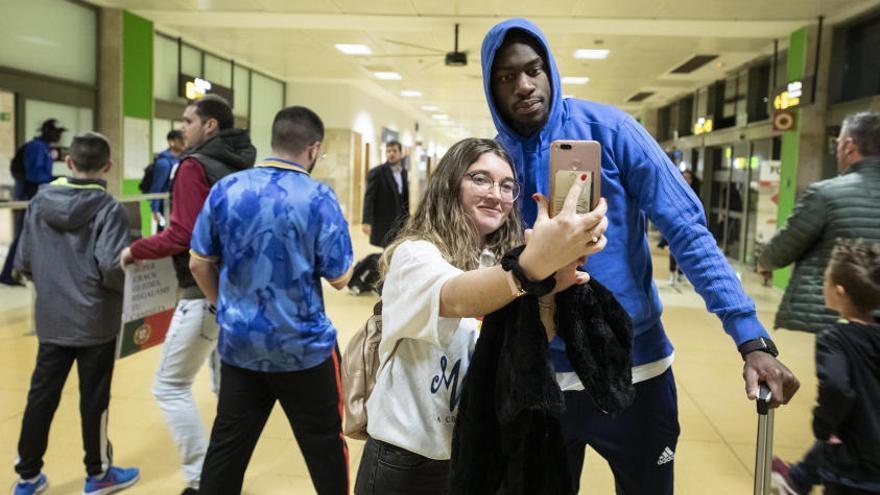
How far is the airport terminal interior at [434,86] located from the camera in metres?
3.68

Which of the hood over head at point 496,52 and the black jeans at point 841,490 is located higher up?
the hood over head at point 496,52

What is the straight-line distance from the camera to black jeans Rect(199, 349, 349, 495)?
2.37 meters

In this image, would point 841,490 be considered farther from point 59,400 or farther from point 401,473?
point 59,400

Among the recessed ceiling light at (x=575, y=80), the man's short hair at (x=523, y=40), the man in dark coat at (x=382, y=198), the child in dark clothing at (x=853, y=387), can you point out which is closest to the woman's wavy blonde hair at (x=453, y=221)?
the man's short hair at (x=523, y=40)

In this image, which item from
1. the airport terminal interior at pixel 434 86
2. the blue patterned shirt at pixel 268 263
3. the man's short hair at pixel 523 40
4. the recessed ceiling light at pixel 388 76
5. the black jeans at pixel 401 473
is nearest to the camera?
the black jeans at pixel 401 473

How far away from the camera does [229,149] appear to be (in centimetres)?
291

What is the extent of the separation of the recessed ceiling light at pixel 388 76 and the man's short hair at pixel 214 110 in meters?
12.4

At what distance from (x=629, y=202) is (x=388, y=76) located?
14.5 m

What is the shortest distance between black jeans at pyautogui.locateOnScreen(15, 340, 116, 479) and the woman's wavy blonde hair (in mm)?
1963

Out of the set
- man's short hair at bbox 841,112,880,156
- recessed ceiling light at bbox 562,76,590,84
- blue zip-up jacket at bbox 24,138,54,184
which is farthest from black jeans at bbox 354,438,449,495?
recessed ceiling light at bbox 562,76,590,84

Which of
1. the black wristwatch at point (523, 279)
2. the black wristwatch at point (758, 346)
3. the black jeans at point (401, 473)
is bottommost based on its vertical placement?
the black jeans at point (401, 473)

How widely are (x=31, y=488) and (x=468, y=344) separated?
2360mm

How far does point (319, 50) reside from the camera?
12.2 meters

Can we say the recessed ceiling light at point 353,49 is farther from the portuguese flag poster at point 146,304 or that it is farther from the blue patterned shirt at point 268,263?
the blue patterned shirt at point 268,263
